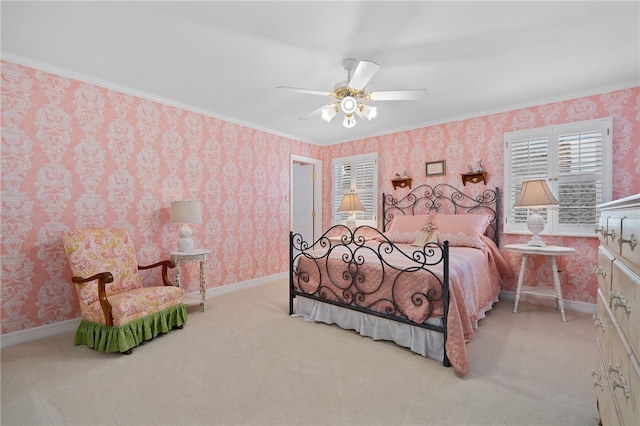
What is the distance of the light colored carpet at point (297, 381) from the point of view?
1.82 meters

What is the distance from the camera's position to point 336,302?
124 inches

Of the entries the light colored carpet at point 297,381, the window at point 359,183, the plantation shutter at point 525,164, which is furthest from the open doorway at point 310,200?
the plantation shutter at point 525,164

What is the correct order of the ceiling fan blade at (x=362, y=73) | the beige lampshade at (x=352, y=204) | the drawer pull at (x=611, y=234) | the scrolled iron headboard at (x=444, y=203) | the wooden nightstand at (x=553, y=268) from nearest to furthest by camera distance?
the drawer pull at (x=611, y=234) → the ceiling fan blade at (x=362, y=73) → the wooden nightstand at (x=553, y=268) → the scrolled iron headboard at (x=444, y=203) → the beige lampshade at (x=352, y=204)

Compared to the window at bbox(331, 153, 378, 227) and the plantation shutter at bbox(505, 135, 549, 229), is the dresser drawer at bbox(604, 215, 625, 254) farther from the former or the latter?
the window at bbox(331, 153, 378, 227)

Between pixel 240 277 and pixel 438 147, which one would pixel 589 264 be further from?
Result: pixel 240 277

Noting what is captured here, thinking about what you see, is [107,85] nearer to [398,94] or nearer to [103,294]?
[103,294]

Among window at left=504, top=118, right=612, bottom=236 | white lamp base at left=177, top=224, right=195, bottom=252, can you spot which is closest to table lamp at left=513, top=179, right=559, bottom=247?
window at left=504, top=118, right=612, bottom=236

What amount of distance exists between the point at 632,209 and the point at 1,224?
14.4 feet

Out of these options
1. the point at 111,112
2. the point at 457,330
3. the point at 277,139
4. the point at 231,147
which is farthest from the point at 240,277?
the point at 457,330

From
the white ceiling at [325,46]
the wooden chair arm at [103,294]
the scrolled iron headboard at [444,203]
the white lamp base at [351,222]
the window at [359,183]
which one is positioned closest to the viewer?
the white ceiling at [325,46]

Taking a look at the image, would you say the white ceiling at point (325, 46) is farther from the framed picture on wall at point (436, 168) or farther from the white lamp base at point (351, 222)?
the white lamp base at point (351, 222)

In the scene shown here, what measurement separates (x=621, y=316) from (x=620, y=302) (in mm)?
54

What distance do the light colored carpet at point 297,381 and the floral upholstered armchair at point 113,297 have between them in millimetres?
130

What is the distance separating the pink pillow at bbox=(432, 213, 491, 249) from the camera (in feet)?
12.4
